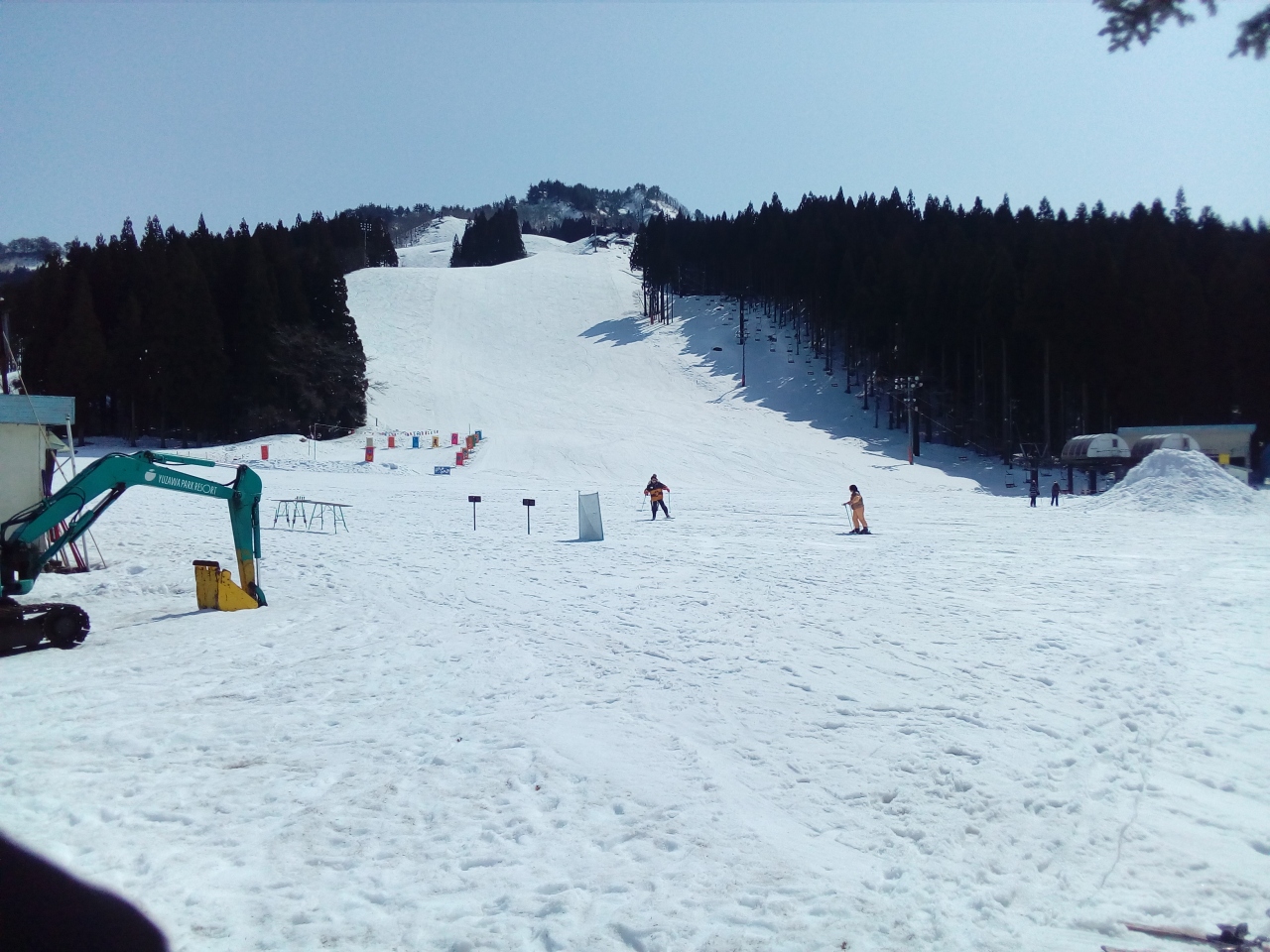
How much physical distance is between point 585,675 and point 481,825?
353cm

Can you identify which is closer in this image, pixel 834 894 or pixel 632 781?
pixel 834 894

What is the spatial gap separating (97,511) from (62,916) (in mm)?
9146

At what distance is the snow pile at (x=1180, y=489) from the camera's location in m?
24.8

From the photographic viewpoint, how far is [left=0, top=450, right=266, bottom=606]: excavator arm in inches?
459

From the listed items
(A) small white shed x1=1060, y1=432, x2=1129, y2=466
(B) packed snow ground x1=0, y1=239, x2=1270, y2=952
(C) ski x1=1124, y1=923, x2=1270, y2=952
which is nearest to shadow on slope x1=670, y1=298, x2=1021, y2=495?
(A) small white shed x1=1060, y1=432, x2=1129, y2=466

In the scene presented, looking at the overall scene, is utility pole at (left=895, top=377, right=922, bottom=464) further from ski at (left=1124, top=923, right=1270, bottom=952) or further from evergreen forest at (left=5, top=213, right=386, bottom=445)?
ski at (left=1124, top=923, right=1270, bottom=952)

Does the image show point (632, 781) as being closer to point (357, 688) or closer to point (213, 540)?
point (357, 688)

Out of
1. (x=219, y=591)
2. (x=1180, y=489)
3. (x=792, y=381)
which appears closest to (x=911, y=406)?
(x=792, y=381)

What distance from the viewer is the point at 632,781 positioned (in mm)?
6359

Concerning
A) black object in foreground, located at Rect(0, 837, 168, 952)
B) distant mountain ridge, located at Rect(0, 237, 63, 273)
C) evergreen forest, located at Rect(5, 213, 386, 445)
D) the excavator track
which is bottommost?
black object in foreground, located at Rect(0, 837, 168, 952)

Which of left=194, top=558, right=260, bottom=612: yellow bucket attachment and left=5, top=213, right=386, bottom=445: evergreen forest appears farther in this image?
left=5, top=213, right=386, bottom=445: evergreen forest

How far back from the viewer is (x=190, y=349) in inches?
2079

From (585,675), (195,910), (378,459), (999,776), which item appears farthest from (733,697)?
(378,459)

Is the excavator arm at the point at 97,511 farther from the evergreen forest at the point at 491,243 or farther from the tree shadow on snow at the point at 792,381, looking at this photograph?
the evergreen forest at the point at 491,243
